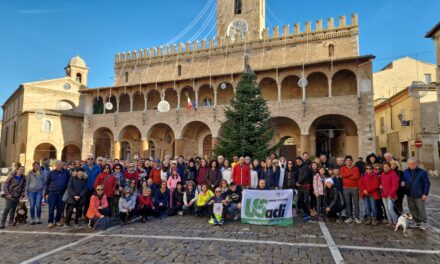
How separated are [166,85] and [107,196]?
19.5 meters

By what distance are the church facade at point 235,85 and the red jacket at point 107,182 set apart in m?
16.1

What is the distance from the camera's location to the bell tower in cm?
3105

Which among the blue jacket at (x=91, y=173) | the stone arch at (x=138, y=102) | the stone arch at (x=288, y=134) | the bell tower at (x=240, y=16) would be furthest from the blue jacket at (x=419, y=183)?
the stone arch at (x=138, y=102)

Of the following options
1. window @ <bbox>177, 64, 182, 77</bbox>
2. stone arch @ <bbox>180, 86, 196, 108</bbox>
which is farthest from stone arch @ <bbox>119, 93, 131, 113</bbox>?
stone arch @ <bbox>180, 86, 196, 108</bbox>

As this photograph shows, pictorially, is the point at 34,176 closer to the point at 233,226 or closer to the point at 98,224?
the point at 98,224

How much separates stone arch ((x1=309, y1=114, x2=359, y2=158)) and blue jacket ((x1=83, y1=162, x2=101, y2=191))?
17.4 metres

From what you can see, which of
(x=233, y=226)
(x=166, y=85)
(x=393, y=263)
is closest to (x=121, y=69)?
(x=166, y=85)

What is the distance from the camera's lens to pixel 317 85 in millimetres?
23562

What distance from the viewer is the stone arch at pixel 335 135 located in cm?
2205

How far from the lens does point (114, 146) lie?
27.1 metres

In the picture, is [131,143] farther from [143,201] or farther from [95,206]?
[95,206]

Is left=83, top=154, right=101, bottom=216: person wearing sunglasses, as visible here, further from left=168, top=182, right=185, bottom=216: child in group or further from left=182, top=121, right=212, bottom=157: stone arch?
left=182, top=121, right=212, bottom=157: stone arch

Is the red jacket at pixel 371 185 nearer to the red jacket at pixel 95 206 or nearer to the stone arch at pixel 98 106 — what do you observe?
the red jacket at pixel 95 206

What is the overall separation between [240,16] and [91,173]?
28.1 m
